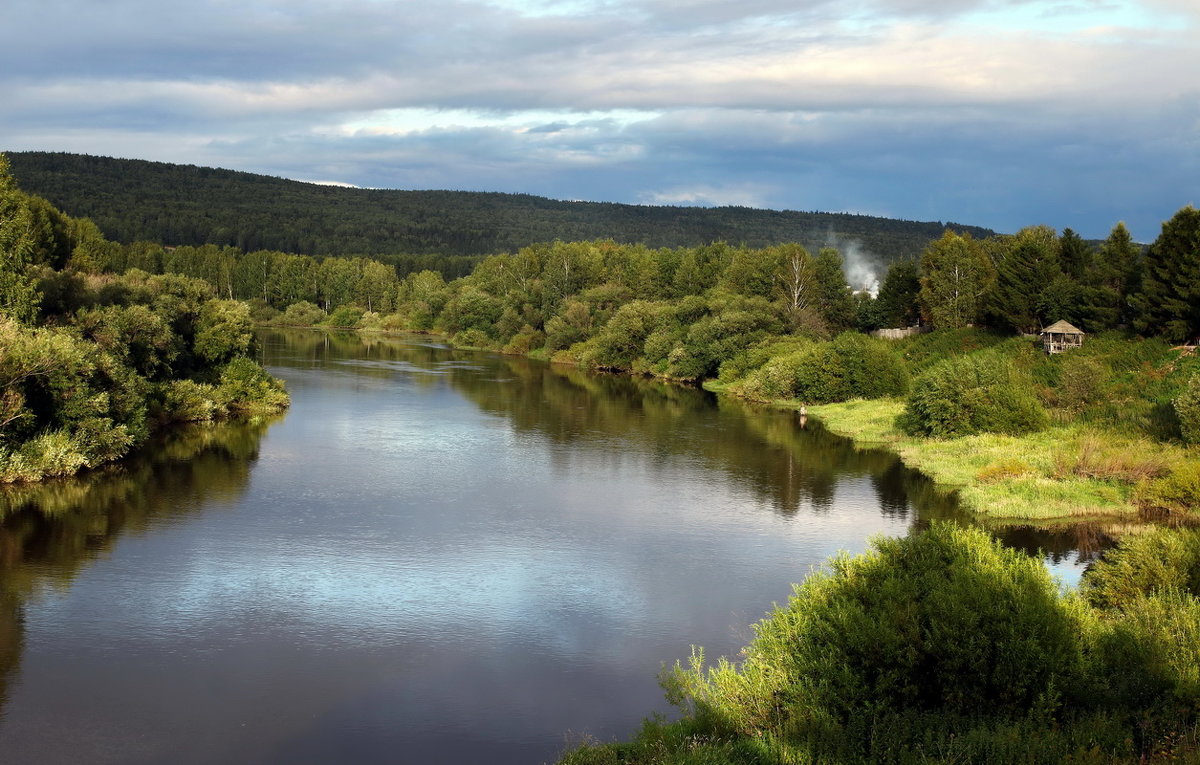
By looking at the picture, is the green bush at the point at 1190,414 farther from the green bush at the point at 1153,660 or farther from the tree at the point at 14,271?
the tree at the point at 14,271

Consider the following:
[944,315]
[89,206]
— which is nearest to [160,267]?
[89,206]

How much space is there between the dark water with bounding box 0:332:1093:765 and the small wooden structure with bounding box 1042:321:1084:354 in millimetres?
17153

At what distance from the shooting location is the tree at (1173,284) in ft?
154

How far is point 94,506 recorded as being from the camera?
2955 centimetres

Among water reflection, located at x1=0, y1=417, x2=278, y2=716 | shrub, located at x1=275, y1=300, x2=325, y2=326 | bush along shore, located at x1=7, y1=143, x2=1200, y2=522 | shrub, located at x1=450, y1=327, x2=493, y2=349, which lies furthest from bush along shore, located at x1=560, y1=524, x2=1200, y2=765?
shrub, located at x1=275, y1=300, x2=325, y2=326

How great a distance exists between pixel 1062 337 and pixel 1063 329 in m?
0.81

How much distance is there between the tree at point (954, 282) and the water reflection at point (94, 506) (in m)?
47.9

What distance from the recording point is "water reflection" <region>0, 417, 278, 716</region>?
22.4 meters

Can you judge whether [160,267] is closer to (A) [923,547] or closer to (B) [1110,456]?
(B) [1110,456]

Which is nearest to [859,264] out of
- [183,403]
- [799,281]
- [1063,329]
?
[799,281]

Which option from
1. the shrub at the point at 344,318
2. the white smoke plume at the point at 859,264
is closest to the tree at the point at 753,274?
the white smoke plume at the point at 859,264

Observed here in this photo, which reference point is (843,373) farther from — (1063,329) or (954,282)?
(954,282)

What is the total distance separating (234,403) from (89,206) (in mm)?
135253

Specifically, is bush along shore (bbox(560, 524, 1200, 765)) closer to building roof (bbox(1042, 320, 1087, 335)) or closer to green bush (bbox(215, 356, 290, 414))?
green bush (bbox(215, 356, 290, 414))
